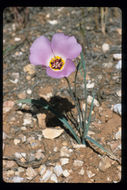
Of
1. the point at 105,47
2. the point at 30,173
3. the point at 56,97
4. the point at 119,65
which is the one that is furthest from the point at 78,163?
the point at 105,47

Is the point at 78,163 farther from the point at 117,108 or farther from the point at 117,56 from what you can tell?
the point at 117,56

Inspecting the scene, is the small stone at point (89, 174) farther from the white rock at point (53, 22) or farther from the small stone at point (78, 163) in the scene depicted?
the white rock at point (53, 22)

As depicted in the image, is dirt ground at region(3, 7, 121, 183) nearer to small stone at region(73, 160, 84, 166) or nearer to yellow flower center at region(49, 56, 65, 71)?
small stone at region(73, 160, 84, 166)

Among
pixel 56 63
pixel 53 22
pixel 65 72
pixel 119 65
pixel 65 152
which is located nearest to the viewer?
pixel 65 72

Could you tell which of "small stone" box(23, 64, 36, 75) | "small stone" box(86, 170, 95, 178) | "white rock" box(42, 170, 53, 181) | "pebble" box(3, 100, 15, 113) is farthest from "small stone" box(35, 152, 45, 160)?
"small stone" box(23, 64, 36, 75)
